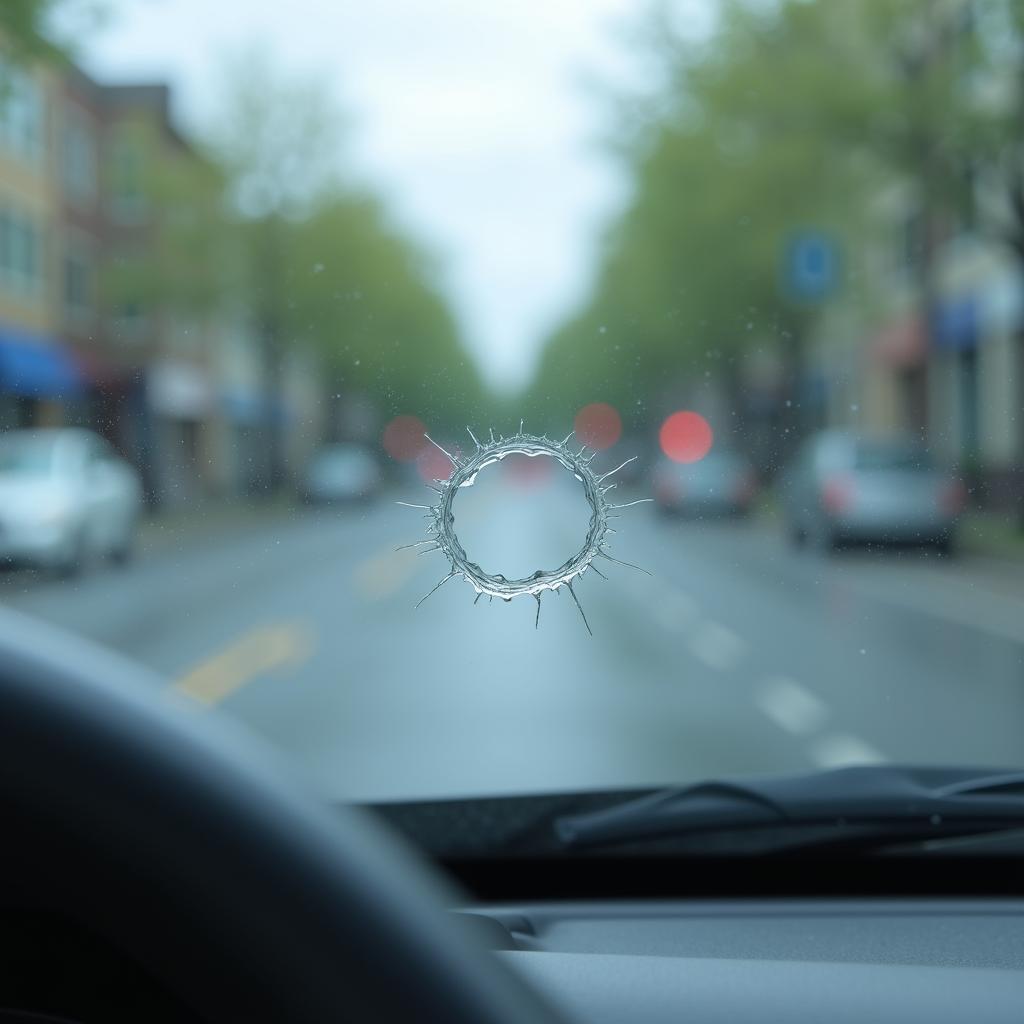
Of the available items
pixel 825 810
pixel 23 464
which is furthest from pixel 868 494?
pixel 23 464

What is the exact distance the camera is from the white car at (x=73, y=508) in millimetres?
2852

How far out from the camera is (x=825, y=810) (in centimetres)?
286

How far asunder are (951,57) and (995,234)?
7.61ft

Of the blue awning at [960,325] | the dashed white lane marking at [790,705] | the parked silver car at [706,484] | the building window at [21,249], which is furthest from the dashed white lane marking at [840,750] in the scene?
the building window at [21,249]

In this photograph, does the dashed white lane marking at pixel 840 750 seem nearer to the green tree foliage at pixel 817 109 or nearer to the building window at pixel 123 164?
the building window at pixel 123 164

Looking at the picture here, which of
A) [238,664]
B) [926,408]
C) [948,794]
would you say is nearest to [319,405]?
[948,794]

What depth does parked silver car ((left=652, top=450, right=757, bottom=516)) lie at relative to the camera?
8.11 feet

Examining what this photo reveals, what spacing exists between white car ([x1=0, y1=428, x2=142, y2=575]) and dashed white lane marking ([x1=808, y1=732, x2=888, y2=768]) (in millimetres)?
3013

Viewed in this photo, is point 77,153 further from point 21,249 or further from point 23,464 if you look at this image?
point 21,249

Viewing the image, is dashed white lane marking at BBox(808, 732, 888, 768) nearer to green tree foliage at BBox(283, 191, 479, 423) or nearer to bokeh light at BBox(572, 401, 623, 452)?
green tree foliage at BBox(283, 191, 479, 423)

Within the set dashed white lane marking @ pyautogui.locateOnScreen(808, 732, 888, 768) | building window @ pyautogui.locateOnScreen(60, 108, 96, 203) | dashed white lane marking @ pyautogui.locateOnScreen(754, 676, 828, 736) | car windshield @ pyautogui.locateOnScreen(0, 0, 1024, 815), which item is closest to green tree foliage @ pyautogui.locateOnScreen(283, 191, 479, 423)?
car windshield @ pyautogui.locateOnScreen(0, 0, 1024, 815)

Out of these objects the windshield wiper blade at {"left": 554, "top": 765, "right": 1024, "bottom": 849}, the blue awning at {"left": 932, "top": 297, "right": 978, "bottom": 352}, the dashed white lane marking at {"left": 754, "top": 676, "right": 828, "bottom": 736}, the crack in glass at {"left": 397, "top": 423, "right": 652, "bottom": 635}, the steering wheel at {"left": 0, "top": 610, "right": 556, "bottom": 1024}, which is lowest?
the steering wheel at {"left": 0, "top": 610, "right": 556, "bottom": 1024}

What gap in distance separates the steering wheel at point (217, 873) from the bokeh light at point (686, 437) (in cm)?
178

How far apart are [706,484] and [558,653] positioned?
673 centimetres
